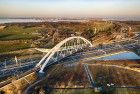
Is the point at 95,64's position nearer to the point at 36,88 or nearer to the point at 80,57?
the point at 80,57

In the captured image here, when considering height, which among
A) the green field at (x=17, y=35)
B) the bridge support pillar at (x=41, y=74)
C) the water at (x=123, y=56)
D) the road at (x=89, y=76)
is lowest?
the green field at (x=17, y=35)

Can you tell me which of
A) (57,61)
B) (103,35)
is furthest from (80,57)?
(103,35)

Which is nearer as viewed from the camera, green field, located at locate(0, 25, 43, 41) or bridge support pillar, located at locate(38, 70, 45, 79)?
bridge support pillar, located at locate(38, 70, 45, 79)

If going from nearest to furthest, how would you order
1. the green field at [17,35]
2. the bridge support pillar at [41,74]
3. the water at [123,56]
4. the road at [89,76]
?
the road at [89,76] < the bridge support pillar at [41,74] < the water at [123,56] < the green field at [17,35]

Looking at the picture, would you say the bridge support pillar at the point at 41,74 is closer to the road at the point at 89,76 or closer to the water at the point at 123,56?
the road at the point at 89,76

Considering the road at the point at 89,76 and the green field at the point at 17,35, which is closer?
the road at the point at 89,76

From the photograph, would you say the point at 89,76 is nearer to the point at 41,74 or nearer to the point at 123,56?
the point at 41,74

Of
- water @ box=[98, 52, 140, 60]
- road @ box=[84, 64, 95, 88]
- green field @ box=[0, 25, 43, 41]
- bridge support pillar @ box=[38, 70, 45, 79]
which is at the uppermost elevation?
bridge support pillar @ box=[38, 70, 45, 79]

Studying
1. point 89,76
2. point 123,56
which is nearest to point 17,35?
point 123,56

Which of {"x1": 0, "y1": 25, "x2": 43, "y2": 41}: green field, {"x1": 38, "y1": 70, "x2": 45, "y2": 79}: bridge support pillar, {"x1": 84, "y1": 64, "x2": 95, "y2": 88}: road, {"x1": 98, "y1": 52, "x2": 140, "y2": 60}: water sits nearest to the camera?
{"x1": 84, "y1": 64, "x2": 95, "y2": 88}: road

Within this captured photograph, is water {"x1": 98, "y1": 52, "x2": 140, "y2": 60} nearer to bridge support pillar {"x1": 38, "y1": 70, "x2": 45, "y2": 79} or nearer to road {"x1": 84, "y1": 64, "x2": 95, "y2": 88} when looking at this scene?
road {"x1": 84, "y1": 64, "x2": 95, "y2": 88}

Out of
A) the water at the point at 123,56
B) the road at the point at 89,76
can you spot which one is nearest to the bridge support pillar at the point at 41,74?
the road at the point at 89,76

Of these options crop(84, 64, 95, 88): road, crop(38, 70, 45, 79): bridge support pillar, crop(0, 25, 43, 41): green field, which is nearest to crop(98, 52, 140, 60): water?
crop(84, 64, 95, 88): road
